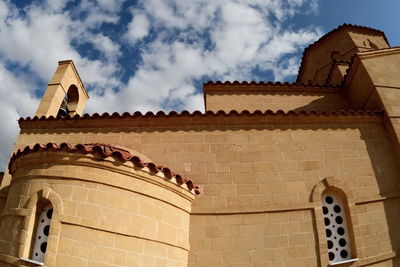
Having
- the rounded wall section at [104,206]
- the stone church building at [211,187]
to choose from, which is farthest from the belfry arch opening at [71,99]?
the rounded wall section at [104,206]

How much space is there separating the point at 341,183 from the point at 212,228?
295cm

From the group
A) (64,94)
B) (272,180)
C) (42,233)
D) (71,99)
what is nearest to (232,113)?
(272,180)

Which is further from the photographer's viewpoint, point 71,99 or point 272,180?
point 71,99

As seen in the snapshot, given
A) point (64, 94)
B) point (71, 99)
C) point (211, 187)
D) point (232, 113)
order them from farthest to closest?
point (71, 99) < point (64, 94) < point (232, 113) < point (211, 187)

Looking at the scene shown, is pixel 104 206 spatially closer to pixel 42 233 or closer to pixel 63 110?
→ pixel 42 233

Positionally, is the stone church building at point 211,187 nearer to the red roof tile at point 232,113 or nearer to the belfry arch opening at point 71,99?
the red roof tile at point 232,113

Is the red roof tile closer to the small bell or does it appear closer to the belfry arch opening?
the small bell

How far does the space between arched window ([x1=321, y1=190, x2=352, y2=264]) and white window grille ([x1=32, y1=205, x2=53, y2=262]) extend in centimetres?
508

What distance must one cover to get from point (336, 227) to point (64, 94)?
8148 mm

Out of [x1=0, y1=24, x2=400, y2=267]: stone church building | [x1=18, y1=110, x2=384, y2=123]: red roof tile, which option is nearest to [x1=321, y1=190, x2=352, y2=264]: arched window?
[x1=0, y1=24, x2=400, y2=267]: stone church building

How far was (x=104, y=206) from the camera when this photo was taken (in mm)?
4711

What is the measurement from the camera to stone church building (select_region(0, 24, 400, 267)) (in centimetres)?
465

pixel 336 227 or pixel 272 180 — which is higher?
pixel 272 180

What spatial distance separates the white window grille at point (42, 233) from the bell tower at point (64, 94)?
399cm
